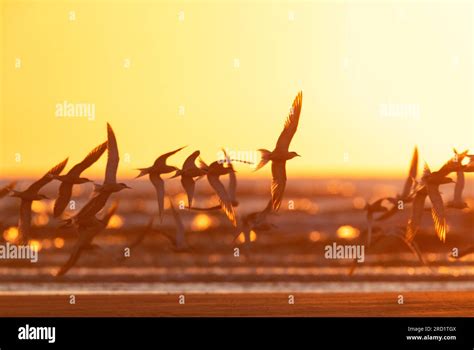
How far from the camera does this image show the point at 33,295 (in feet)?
51.5

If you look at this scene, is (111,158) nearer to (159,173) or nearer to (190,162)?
(159,173)

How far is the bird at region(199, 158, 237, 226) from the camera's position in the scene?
45.5 feet

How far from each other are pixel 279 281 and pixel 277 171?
3.64 metres

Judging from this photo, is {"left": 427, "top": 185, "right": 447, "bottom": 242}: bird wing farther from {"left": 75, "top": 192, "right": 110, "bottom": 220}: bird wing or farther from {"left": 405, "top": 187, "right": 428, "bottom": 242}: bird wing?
{"left": 75, "top": 192, "right": 110, "bottom": 220}: bird wing

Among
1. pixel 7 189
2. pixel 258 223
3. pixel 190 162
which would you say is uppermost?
pixel 190 162

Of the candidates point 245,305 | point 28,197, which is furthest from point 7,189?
point 245,305

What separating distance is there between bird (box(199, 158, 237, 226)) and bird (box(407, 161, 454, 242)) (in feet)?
6.67

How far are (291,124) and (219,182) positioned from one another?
103 centimetres

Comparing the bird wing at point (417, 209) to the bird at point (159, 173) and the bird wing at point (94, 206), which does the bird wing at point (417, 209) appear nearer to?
the bird at point (159, 173)

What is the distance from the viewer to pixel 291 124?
44.9ft

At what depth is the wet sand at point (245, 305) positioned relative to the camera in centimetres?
1432

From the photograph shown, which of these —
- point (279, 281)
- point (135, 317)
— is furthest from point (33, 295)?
point (279, 281)
